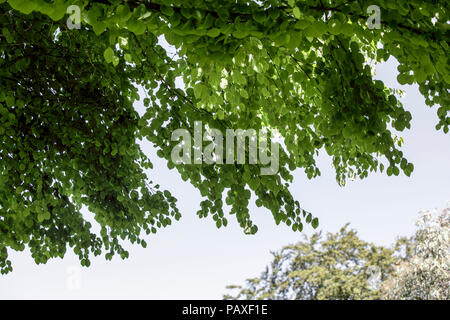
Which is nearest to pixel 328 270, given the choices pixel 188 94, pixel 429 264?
pixel 429 264

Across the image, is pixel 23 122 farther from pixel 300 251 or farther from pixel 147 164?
pixel 300 251

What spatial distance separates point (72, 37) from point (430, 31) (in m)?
3.45

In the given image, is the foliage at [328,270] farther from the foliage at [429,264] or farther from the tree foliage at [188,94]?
the tree foliage at [188,94]

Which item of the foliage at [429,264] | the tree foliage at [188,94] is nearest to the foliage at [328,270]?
the foliage at [429,264]

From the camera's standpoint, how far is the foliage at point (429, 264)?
12102 millimetres

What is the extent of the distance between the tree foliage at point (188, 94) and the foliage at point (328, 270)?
12.7 m

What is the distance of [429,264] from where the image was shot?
12.4m

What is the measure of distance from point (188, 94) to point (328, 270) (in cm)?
1597

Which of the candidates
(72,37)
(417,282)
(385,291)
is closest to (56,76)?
(72,37)

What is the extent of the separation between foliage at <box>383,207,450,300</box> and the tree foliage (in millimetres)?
8372

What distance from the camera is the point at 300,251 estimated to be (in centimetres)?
1852

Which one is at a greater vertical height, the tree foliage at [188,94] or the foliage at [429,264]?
the tree foliage at [188,94]

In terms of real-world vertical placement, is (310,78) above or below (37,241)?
above

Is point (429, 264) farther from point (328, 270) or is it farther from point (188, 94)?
point (188, 94)
